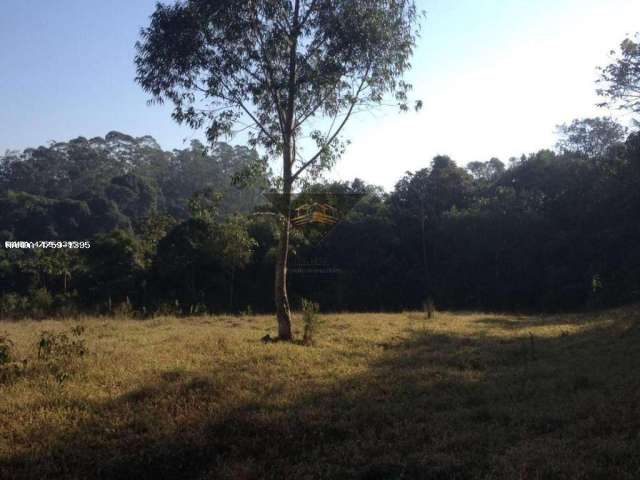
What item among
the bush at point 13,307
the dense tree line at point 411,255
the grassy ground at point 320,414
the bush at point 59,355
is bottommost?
the grassy ground at point 320,414

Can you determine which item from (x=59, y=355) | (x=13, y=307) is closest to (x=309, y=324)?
(x=59, y=355)

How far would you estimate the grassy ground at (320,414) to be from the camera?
4.39 meters

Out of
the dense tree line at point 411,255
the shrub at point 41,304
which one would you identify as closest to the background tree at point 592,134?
the dense tree line at point 411,255

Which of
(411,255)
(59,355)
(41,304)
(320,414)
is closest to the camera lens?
(320,414)

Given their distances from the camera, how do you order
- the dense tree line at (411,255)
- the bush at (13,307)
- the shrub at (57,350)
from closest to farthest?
the shrub at (57,350)
the bush at (13,307)
the dense tree line at (411,255)

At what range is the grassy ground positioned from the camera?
4.39m

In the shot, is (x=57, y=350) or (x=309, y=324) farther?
(x=309, y=324)

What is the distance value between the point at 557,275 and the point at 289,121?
18891mm

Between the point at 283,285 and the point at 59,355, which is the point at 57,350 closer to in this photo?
the point at 59,355

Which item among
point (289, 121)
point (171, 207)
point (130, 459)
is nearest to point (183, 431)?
point (130, 459)

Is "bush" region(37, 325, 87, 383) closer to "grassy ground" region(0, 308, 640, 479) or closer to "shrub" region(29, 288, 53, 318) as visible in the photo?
"grassy ground" region(0, 308, 640, 479)

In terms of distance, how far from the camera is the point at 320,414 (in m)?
5.61

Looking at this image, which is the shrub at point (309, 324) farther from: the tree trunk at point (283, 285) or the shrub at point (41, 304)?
the shrub at point (41, 304)

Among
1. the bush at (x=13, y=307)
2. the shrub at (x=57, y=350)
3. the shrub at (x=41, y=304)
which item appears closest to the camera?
the shrub at (x=57, y=350)
